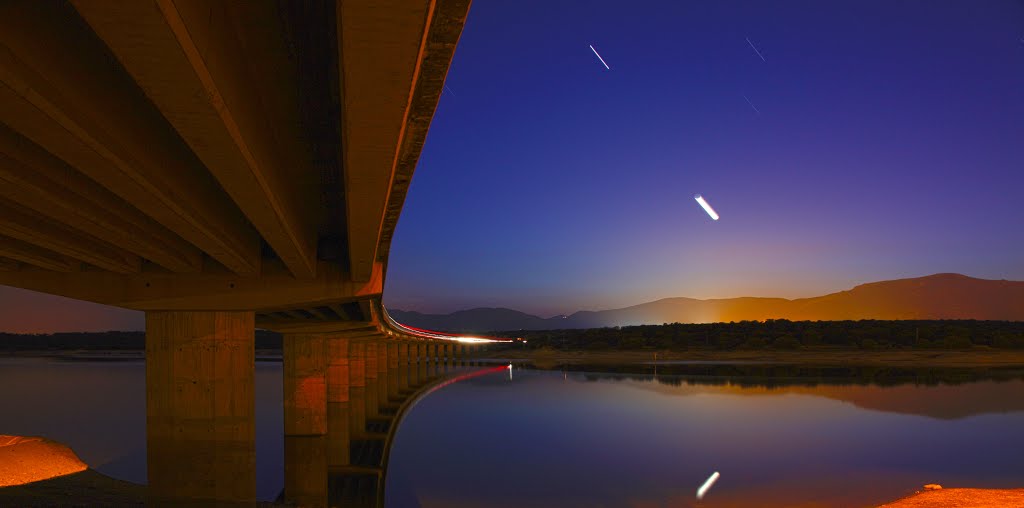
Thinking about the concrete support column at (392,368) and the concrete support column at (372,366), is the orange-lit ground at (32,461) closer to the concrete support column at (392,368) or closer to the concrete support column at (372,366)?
the concrete support column at (372,366)

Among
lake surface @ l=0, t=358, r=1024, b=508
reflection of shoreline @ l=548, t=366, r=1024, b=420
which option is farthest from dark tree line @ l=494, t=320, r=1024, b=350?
lake surface @ l=0, t=358, r=1024, b=508

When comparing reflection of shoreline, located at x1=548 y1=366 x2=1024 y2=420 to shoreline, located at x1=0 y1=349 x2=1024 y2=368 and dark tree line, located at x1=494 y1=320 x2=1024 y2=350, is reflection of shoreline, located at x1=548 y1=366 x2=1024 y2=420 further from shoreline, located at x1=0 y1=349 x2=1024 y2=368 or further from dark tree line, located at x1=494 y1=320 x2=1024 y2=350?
dark tree line, located at x1=494 y1=320 x2=1024 y2=350

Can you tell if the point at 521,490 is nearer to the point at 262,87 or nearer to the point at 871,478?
the point at 871,478

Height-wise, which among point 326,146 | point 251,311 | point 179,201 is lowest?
point 251,311

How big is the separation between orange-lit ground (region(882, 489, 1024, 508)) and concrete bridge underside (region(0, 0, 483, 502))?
11.6 meters

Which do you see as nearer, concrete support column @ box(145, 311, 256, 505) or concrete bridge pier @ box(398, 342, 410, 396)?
concrete support column @ box(145, 311, 256, 505)

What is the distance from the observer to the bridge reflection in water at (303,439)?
53.3 ft

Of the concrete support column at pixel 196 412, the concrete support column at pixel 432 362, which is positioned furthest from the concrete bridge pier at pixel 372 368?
the concrete support column at pixel 196 412

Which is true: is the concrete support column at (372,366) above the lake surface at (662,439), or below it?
above

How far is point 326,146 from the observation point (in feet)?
31.5

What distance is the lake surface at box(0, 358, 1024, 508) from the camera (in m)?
24.8

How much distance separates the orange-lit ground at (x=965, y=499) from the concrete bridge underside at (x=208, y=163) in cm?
1162

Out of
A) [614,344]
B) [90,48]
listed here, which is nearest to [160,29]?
[90,48]

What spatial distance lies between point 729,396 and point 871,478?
30.0 metres
